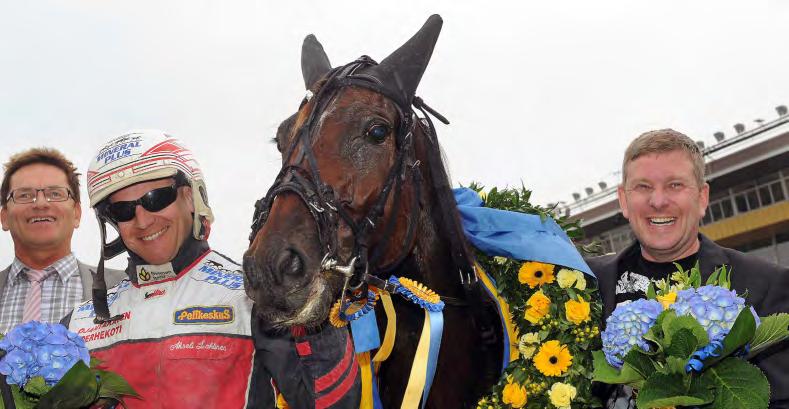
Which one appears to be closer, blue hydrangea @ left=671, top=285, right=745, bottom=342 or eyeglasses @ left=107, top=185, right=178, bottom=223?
blue hydrangea @ left=671, top=285, right=745, bottom=342

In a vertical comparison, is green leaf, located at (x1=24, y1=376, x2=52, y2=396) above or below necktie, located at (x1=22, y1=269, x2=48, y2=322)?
below

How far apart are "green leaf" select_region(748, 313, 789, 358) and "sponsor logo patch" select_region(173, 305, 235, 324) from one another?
2.14 metres

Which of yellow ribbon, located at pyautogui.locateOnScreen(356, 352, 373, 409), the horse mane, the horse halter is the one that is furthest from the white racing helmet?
the horse mane

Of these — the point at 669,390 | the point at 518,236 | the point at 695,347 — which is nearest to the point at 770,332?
the point at 695,347

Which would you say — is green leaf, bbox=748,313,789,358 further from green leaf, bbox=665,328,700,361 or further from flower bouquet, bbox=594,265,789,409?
→ green leaf, bbox=665,328,700,361

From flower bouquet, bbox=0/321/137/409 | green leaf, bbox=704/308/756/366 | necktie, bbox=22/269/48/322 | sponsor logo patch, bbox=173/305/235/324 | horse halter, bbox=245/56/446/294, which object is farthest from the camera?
necktie, bbox=22/269/48/322

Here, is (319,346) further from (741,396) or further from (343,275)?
(741,396)

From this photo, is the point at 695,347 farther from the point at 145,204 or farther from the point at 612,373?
the point at 145,204

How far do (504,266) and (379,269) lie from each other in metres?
0.77

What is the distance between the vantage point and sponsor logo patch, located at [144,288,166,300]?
345 centimetres

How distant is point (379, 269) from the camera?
3.52 meters

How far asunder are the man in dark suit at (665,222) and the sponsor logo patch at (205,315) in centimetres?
178

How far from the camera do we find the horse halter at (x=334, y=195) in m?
3.06

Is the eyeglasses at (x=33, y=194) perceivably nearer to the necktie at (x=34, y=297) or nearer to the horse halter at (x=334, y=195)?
the necktie at (x=34, y=297)
